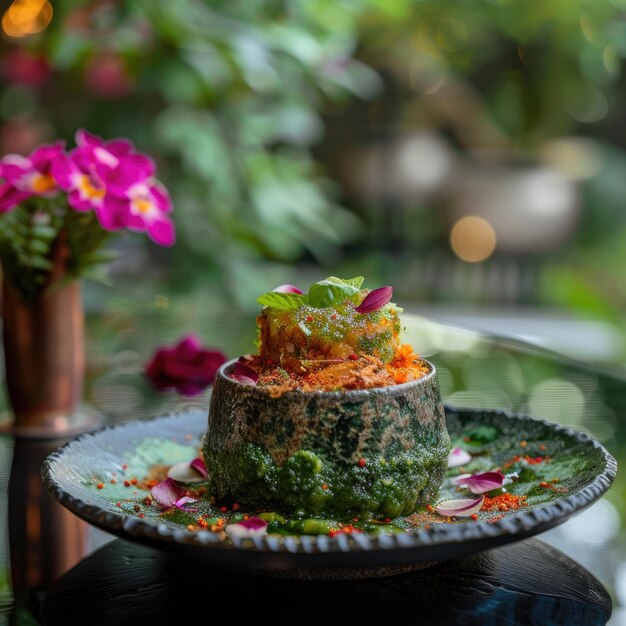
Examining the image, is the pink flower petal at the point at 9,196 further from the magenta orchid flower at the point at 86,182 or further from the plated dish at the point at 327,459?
the plated dish at the point at 327,459

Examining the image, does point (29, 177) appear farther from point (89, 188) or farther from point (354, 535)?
point (354, 535)

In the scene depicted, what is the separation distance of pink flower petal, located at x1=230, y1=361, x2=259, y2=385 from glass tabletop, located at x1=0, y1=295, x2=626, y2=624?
0.21 m

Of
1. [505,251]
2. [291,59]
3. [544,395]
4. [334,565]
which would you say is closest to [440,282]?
[505,251]

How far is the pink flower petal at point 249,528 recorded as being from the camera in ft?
2.56

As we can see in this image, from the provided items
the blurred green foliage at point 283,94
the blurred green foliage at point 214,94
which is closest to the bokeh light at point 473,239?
the blurred green foliage at point 283,94

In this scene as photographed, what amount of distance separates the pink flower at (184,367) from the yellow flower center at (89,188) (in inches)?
13.5

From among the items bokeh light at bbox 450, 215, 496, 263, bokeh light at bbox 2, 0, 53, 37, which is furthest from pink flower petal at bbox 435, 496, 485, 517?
bokeh light at bbox 450, 215, 496, 263

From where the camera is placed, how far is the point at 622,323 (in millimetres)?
2820

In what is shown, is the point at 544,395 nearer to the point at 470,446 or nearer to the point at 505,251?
the point at 470,446

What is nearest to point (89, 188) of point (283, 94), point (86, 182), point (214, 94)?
Result: point (86, 182)

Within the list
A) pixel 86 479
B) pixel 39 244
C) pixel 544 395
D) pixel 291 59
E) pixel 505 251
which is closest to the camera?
pixel 86 479

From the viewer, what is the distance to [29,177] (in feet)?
4.26

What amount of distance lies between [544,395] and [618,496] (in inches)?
17.5

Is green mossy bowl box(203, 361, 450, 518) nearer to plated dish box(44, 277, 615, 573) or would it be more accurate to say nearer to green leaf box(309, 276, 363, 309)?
plated dish box(44, 277, 615, 573)
